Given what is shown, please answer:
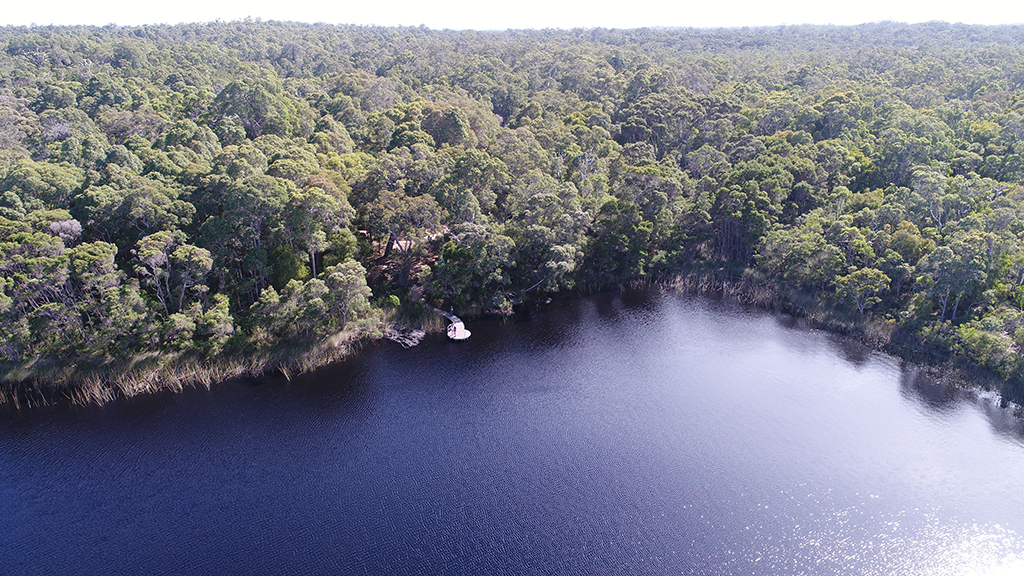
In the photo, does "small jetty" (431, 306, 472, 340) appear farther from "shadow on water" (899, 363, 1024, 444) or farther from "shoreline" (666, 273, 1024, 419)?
"shadow on water" (899, 363, 1024, 444)

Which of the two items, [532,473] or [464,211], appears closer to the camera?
[532,473]

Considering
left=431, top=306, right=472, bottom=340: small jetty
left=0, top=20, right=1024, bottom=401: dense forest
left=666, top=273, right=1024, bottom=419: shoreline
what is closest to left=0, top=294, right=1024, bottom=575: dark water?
left=666, top=273, right=1024, bottom=419: shoreline

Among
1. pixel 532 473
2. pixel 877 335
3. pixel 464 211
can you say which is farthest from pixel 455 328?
pixel 877 335

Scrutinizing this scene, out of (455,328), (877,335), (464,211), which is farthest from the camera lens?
(464,211)

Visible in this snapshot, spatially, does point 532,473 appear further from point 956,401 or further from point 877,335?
point 877,335

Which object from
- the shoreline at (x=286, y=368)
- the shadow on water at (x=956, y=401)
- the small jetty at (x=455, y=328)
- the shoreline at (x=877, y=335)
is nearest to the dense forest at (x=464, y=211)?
the shoreline at (x=877, y=335)

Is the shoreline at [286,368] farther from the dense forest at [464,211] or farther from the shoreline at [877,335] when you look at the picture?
the dense forest at [464,211]

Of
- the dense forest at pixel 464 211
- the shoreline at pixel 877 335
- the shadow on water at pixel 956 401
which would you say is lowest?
the shadow on water at pixel 956 401
